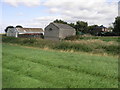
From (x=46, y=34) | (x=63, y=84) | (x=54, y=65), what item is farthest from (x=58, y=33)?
(x=63, y=84)

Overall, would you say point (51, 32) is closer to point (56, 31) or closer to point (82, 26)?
point (56, 31)

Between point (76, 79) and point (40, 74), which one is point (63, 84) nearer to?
point (76, 79)

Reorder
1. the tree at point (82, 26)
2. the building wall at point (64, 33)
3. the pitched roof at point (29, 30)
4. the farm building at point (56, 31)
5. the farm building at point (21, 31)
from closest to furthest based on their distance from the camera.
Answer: the farm building at point (56, 31), the building wall at point (64, 33), the farm building at point (21, 31), the pitched roof at point (29, 30), the tree at point (82, 26)

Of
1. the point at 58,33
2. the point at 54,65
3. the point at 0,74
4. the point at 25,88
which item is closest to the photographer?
the point at 25,88

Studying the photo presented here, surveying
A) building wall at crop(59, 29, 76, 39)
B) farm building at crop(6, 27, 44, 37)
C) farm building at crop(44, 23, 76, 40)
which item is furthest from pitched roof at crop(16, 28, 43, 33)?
building wall at crop(59, 29, 76, 39)

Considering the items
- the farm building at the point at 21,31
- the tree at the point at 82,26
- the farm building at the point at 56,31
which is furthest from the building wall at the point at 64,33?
the tree at the point at 82,26

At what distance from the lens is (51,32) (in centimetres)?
6638

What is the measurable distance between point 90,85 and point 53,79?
1.64 m

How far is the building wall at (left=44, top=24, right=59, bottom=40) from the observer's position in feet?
214

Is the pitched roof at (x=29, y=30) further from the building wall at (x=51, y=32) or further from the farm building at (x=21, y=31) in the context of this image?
the building wall at (x=51, y=32)

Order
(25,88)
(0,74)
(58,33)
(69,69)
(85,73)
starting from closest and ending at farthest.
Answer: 1. (25,88)
2. (0,74)
3. (85,73)
4. (69,69)
5. (58,33)

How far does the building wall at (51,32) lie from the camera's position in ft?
214

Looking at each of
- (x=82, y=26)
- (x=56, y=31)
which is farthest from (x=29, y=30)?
(x=56, y=31)

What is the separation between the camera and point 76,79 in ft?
27.2
